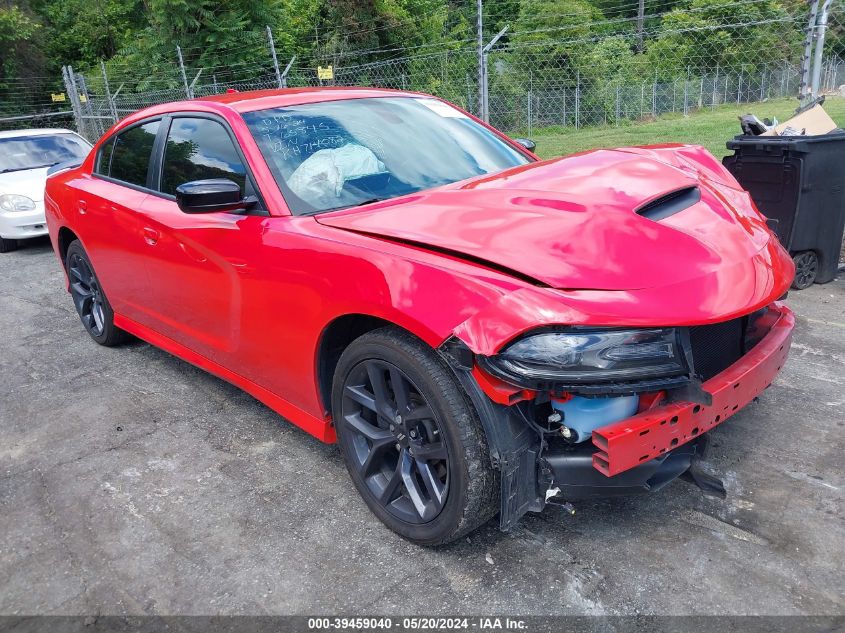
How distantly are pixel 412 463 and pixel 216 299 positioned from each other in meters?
1.32

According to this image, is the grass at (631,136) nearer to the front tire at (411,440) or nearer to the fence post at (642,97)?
the fence post at (642,97)

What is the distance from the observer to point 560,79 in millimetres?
22516

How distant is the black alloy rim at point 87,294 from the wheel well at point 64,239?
12cm

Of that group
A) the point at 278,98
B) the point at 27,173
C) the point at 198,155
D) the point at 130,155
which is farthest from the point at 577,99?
the point at 198,155

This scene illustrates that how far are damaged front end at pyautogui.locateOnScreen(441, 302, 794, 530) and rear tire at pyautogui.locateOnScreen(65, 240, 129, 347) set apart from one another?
11.0ft

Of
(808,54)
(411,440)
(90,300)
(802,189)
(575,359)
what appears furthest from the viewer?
(808,54)

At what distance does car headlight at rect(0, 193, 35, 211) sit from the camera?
847 cm

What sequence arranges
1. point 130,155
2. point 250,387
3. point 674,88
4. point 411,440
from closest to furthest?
point 411,440
point 250,387
point 130,155
point 674,88

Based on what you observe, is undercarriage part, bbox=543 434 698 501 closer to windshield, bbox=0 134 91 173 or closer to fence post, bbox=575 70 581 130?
windshield, bbox=0 134 91 173

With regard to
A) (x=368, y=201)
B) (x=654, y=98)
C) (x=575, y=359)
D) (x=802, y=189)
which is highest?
(x=368, y=201)

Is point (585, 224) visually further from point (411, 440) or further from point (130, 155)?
point (130, 155)

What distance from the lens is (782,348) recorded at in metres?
2.60

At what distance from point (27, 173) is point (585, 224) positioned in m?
8.77

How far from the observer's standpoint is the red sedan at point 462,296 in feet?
6.76
